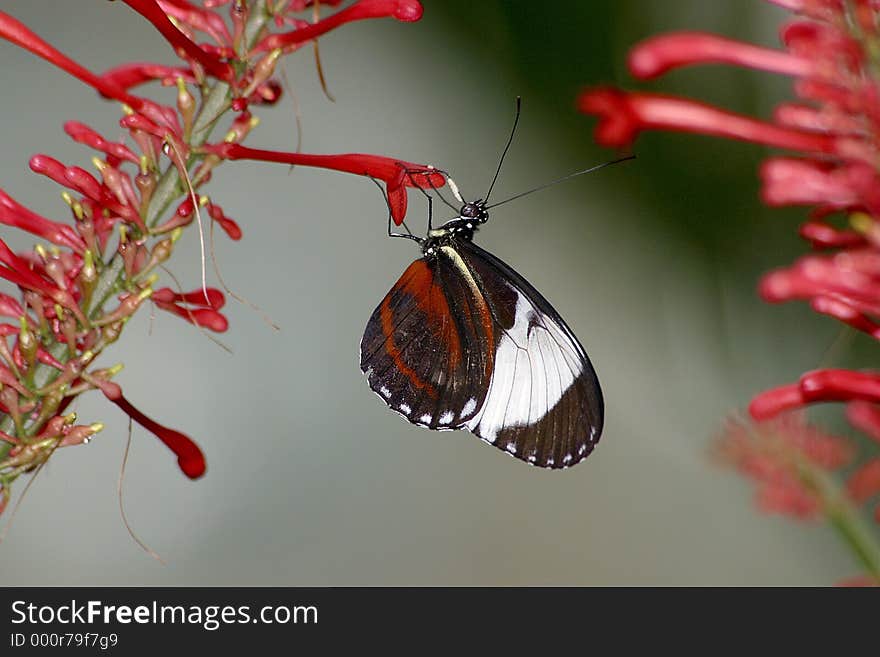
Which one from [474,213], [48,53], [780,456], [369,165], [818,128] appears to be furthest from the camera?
[474,213]

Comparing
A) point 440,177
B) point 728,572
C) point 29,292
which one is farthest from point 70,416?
point 728,572

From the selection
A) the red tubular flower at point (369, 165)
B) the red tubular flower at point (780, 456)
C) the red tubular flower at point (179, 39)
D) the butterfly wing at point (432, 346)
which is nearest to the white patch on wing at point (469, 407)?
the butterfly wing at point (432, 346)

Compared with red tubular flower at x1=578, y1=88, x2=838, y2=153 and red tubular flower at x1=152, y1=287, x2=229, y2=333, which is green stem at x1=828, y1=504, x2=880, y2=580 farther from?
red tubular flower at x1=152, y1=287, x2=229, y2=333

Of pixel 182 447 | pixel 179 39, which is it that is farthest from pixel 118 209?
pixel 182 447

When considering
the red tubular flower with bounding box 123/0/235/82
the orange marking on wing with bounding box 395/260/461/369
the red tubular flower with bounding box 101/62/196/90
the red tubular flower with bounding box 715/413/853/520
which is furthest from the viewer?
the orange marking on wing with bounding box 395/260/461/369

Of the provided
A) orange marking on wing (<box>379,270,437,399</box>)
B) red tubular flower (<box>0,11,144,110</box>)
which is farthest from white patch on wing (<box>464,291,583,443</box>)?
red tubular flower (<box>0,11,144,110</box>)

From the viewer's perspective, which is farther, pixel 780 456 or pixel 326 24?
pixel 780 456

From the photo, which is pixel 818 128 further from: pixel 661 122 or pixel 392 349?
pixel 392 349

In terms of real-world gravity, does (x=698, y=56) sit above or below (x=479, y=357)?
below
